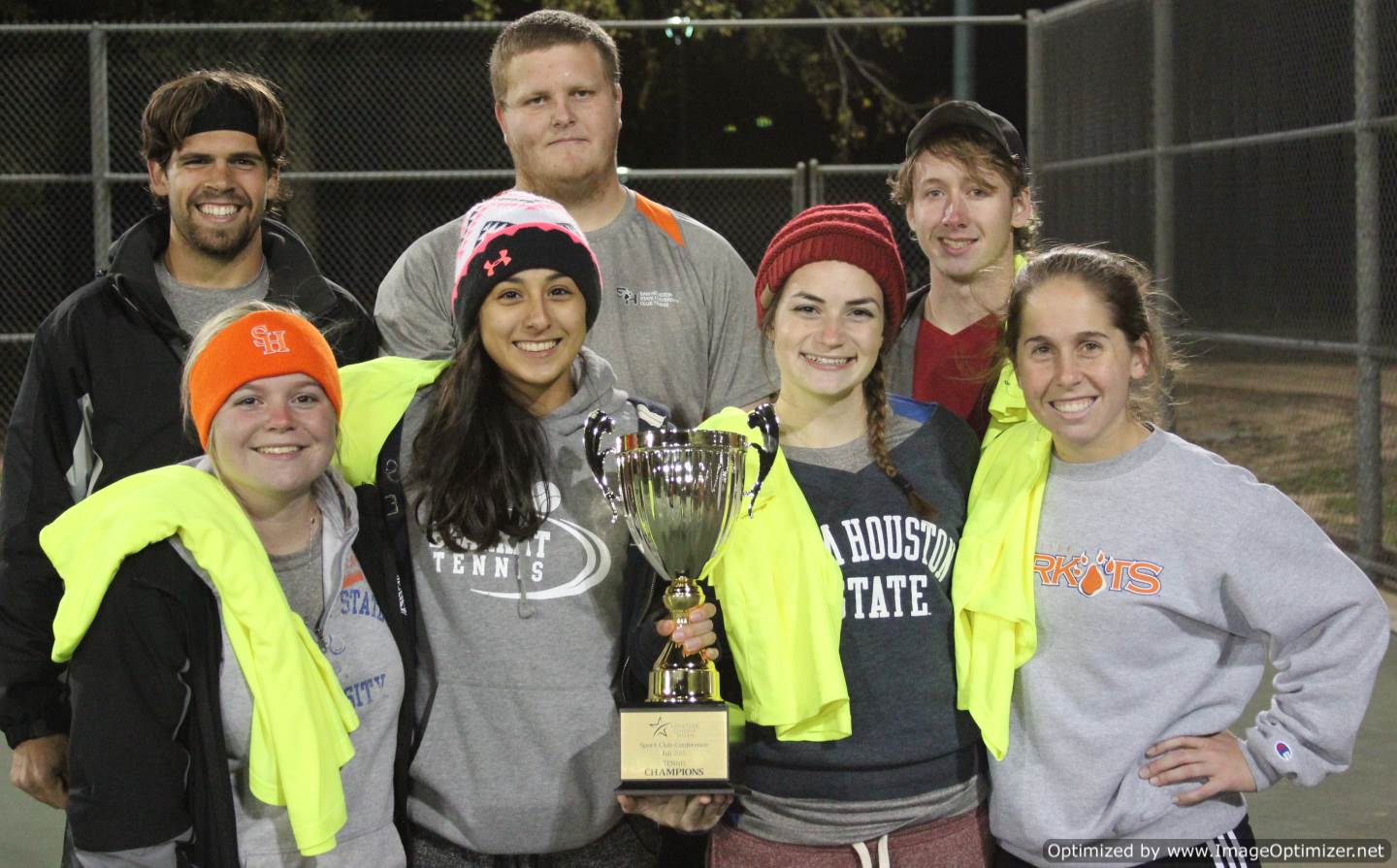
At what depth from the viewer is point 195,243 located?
356cm

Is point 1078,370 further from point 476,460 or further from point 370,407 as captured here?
point 370,407

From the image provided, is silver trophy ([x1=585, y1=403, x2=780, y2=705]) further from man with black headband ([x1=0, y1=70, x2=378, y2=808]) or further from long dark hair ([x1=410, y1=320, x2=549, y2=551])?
man with black headband ([x1=0, y1=70, x2=378, y2=808])

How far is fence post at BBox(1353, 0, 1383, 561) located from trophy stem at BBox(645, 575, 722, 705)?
5533mm

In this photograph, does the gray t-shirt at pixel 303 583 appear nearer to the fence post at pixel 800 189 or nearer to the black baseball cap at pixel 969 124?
the black baseball cap at pixel 969 124

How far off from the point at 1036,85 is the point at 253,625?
8.27m

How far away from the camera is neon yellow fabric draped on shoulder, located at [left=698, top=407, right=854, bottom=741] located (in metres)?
2.65

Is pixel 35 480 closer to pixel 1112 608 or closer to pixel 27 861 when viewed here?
pixel 27 861

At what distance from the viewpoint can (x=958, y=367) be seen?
144 inches

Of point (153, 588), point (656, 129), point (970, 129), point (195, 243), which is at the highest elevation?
point (656, 129)

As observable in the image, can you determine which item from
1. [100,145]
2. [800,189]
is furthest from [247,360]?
[800,189]

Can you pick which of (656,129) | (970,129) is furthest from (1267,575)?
(656,129)

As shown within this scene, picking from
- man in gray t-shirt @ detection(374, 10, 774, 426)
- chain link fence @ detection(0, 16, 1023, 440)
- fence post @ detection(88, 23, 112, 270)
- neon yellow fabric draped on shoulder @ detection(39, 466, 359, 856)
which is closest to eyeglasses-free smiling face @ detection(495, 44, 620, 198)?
man in gray t-shirt @ detection(374, 10, 774, 426)

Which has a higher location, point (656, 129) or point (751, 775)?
point (656, 129)

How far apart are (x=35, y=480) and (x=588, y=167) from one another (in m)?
1.47
